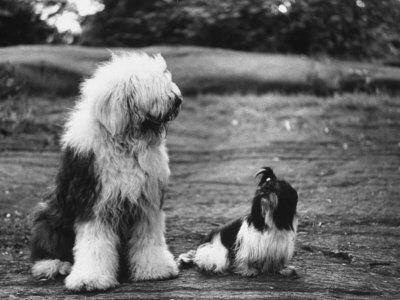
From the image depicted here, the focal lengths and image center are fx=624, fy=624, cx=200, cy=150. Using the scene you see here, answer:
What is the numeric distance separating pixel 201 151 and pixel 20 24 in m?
7.31

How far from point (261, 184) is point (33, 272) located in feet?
6.29

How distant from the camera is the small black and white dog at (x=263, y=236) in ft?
15.0

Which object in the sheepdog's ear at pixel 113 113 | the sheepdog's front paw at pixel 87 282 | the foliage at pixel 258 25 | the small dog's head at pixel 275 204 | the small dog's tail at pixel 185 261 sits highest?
the foliage at pixel 258 25

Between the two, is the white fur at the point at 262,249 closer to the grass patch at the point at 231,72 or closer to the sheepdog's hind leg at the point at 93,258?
the sheepdog's hind leg at the point at 93,258

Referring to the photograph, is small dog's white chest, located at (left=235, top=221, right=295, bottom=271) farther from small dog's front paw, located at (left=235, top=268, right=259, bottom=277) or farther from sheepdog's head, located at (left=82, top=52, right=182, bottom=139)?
sheepdog's head, located at (left=82, top=52, right=182, bottom=139)

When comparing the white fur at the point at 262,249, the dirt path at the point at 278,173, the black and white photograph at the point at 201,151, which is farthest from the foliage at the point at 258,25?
the white fur at the point at 262,249

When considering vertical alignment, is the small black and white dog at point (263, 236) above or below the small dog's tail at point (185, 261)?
above

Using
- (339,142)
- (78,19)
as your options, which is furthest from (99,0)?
(339,142)

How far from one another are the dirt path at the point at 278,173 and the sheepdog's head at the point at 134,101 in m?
1.18

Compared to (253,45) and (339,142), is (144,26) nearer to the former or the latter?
(253,45)

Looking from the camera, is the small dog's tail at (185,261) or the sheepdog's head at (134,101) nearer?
the sheepdog's head at (134,101)

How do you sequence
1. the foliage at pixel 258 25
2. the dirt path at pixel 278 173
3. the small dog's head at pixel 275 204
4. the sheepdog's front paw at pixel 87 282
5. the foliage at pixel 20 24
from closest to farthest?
1. the sheepdog's front paw at pixel 87 282
2. the small dog's head at pixel 275 204
3. the dirt path at pixel 278 173
4. the foliage at pixel 20 24
5. the foliage at pixel 258 25

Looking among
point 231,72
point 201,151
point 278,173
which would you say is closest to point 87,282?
point 278,173

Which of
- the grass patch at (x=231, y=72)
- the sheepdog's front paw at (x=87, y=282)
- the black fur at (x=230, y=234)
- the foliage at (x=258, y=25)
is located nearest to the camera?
the sheepdog's front paw at (x=87, y=282)
